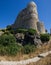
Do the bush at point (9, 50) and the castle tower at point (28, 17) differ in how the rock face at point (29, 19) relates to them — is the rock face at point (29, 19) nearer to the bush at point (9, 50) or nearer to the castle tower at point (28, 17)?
the castle tower at point (28, 17)

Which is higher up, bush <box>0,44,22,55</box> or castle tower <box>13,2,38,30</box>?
castle tower <box>13,2,38,30</box>

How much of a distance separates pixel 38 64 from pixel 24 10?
49239 millimetres

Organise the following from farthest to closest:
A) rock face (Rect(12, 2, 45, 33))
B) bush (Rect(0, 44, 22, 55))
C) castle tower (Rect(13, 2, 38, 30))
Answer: rock face (Rect(12, 2, 45, 33)) < castle tower (Rect(13, 2, 38, 30)) < bush (Rect(0, 44, 22, 55))

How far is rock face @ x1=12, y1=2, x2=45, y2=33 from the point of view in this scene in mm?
51625

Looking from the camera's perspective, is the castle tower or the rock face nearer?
the castle tower

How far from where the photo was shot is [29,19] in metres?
52.6

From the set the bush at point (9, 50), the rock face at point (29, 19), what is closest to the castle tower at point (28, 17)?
the rock face at point (29, 19)

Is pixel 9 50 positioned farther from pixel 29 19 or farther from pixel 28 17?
pixel 28 17

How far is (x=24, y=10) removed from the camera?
58281mm

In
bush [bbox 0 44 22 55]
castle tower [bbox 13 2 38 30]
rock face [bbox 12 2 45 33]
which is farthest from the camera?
rock face [bbox 12 2 45 33]

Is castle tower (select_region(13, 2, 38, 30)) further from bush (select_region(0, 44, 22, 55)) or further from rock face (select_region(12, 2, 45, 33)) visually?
bush (select_region(0, 44, 22, 55))

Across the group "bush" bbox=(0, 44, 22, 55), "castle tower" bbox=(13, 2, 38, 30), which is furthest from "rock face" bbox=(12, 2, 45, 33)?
"bush" bbox=(0, 44, 22, 55)

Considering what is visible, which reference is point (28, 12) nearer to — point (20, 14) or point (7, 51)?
point (20, 14)

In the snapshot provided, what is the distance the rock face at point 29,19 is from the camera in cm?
5162
